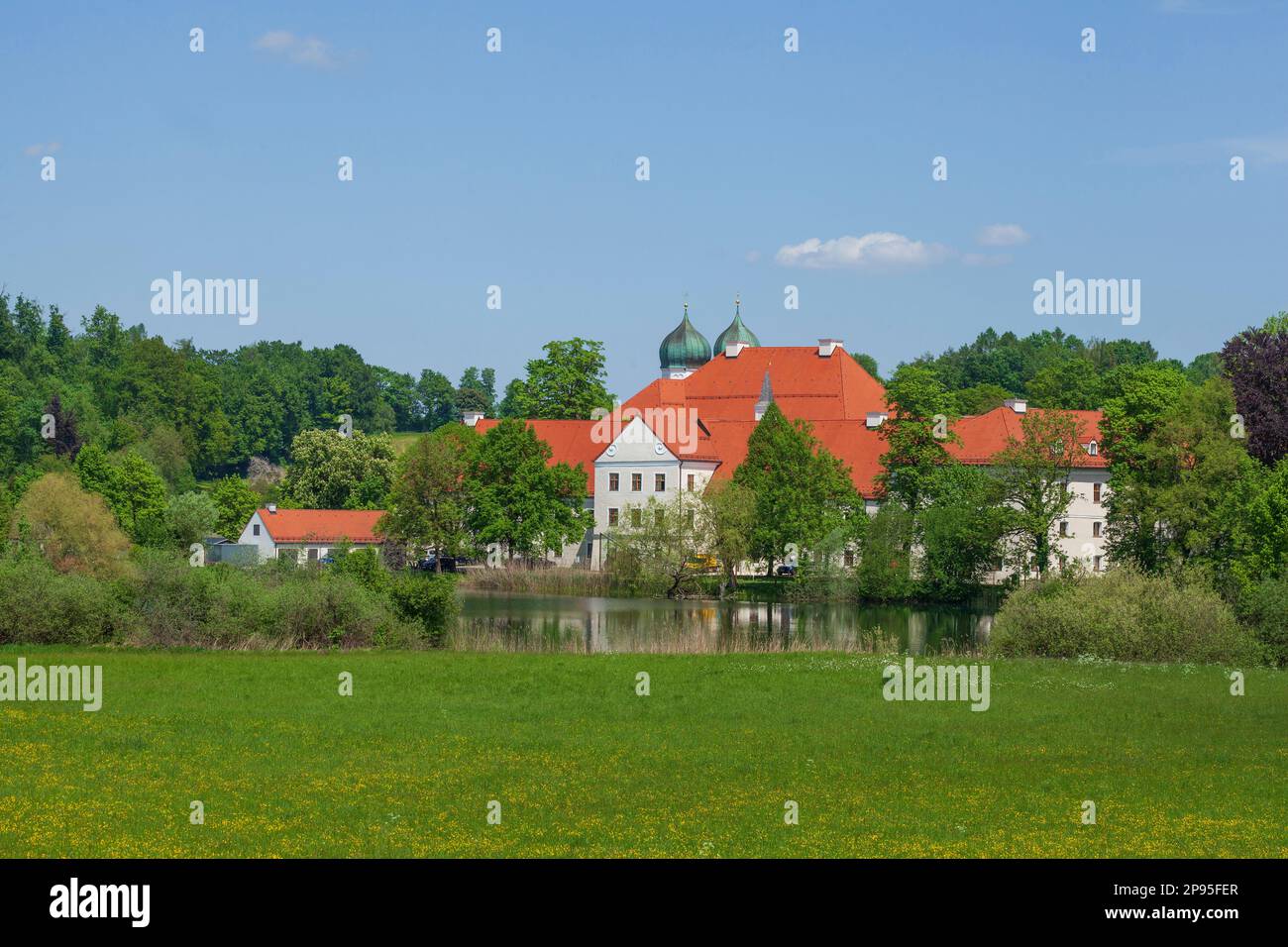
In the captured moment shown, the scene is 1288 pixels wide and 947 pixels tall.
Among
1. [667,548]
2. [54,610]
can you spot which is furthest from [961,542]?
[54,610]

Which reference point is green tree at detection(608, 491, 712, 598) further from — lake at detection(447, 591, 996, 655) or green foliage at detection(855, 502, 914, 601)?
green foliage at detection(855, 502, 914, 601)

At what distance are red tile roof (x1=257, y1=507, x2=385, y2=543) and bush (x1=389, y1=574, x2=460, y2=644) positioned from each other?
39.9 metres

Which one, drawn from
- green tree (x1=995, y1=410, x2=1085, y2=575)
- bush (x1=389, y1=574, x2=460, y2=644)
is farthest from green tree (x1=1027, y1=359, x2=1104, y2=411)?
bush (x1=389, y1=574, x2=460, y2=644)

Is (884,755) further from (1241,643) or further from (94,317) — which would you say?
(94,317)

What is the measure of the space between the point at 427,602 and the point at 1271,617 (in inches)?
754

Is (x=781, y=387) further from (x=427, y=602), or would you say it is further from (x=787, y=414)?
(x=427, y=602)

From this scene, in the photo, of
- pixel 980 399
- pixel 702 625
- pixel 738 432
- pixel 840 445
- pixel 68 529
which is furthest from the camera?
pixel 980 399

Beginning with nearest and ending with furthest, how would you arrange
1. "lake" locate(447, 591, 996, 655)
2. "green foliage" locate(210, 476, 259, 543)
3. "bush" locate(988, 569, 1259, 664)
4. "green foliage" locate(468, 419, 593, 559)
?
"bush" locate(988, 569, 1259, 664) → "lake" locate(447, 591, 996, 655) → "green foliage" locate(468, 419, 593, 559) → "green foliage" locate(210, 476, 259, 543)

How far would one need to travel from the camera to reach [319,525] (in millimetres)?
81750

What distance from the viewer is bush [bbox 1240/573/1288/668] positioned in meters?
35.7

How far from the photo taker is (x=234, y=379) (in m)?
140

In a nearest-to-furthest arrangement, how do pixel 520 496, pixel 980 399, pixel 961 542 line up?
pixel 961 542 < pixel 520 496 < pixel 980 399

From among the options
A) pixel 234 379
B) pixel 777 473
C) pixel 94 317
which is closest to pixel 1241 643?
pixel 777 473
